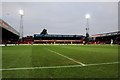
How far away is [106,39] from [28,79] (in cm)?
11274

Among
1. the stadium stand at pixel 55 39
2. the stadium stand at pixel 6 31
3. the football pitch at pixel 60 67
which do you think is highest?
the stadium stand at pixel 6 31

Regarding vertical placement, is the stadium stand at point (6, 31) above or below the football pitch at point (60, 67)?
above

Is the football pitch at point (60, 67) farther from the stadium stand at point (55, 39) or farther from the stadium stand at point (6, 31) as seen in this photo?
the stadium stand at point (55, 39)

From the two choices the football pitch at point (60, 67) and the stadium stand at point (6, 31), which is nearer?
the football pitch at point (60, 67)

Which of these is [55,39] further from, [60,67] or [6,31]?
[60,67]

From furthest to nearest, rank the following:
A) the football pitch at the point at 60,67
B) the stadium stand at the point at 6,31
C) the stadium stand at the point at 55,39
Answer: the stadium stand at the point at 55,39
the stadium stand at the point at 6,31
the football pitch at the point at 60,67

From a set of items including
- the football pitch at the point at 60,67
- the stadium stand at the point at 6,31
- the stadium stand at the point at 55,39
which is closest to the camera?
the football pitch at the point at 60,67

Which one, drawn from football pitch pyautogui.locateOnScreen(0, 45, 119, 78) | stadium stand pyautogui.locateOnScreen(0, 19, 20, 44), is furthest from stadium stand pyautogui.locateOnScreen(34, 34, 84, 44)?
football pitch pyautogui.locateOnScreen(0, 45, 119, 78)

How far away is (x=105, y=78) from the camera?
5.47 m

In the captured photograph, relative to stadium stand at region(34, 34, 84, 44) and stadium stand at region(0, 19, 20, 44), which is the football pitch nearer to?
stadium stand at region(0, 19, 20, 44)

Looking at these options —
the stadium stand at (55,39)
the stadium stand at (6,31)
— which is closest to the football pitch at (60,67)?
the stadium stand at (6,31)

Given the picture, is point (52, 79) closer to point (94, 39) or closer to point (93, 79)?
point (93, 79)

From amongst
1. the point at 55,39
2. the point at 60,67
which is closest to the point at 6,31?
the point at 60,67

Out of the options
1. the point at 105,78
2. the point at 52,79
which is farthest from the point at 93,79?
the point at 52,79
